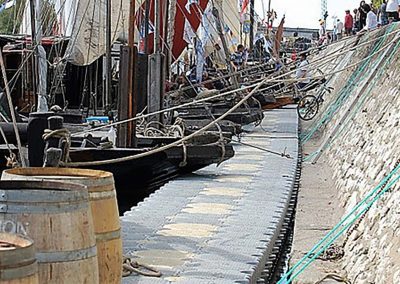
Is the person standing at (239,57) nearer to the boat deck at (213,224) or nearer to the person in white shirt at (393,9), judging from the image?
the person in white shirt at (393,9)

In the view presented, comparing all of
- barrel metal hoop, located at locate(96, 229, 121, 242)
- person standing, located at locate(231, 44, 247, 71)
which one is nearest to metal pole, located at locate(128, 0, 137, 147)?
barrel metal hoop, located at locate(96, 229, 121, 242)

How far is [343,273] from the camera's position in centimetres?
834

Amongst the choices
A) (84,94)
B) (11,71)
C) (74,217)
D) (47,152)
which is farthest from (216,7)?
(74,217)

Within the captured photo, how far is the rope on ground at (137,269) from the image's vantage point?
22.1 feet

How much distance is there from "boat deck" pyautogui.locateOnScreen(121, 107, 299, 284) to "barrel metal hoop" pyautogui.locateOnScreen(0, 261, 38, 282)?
3.36 meters

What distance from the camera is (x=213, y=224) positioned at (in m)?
8.99

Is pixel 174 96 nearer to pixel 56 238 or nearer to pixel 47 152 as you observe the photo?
pixel 47 152

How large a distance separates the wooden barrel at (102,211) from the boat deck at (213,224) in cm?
184

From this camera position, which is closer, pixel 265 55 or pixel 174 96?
pixel 174 96

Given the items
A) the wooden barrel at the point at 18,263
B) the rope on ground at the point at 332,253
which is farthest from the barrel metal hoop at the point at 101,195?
the rope on ground at the point at 332,253

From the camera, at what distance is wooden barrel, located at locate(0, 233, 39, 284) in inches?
124

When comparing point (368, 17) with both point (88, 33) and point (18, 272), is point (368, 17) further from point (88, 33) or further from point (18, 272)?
point (18, 272)

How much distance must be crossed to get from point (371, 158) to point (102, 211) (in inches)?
274

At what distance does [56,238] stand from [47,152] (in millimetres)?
1716
